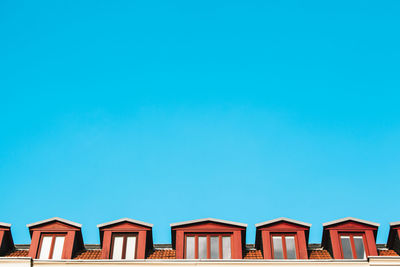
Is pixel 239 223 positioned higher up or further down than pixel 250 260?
higher up

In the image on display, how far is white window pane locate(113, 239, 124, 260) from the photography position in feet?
143

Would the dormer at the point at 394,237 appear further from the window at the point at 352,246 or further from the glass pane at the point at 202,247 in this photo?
the glass pane at the point at 202,247

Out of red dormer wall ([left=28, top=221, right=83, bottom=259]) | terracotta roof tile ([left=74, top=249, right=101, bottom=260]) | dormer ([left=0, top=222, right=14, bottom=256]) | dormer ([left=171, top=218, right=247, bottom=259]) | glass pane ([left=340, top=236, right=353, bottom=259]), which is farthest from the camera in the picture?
dormer ([left=0, top=222, right=14, bottom=256])

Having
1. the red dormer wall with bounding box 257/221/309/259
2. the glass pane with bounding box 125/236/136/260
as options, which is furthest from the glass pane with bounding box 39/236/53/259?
the red dormer wall with bounding box 257/221/309/259

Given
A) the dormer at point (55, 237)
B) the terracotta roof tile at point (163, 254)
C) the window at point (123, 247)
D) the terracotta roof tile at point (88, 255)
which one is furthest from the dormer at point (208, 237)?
the dormer at point (55, 237)

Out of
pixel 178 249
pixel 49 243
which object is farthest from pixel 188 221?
pixel 49 243

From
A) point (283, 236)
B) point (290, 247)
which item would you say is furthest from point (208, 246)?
point (290, 247)

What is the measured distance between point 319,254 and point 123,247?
13661 millimetres

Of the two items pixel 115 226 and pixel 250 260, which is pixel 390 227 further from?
pixel 115 226

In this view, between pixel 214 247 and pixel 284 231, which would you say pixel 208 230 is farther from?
pixel 284 231

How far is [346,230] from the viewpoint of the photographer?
1740 inches

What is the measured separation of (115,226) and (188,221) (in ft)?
16.9

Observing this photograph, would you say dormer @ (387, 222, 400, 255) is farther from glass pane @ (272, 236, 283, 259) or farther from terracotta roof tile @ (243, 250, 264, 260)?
terracotta roof tile @ (243, 250, 264, 260)

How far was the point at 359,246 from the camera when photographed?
4388 cm
